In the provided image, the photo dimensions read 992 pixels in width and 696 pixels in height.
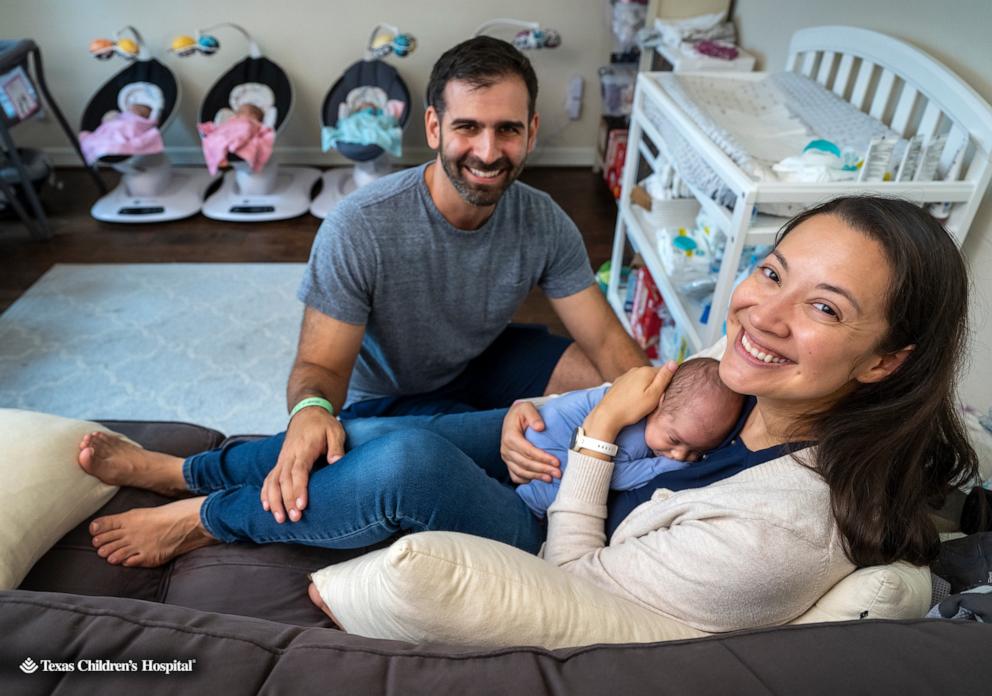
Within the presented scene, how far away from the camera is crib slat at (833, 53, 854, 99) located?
2.03m

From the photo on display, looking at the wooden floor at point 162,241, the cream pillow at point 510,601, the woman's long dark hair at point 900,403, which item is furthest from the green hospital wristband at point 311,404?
the wooden floor at point 162,241

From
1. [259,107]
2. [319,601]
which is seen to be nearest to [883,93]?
[319,601]

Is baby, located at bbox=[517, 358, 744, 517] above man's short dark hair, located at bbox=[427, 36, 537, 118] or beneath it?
beneath

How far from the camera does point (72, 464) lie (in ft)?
3.93

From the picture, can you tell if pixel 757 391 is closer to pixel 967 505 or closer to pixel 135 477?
pixel 967 505

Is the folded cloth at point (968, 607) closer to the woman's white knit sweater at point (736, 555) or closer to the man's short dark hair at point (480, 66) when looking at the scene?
the woman's white knit sweater at point (736, 555)

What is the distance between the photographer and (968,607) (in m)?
0.79

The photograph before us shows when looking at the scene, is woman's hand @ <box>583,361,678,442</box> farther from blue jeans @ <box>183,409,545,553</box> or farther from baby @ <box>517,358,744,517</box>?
blue jeans @ <box>183,409,545,553</box>

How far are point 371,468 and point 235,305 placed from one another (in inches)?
77.2

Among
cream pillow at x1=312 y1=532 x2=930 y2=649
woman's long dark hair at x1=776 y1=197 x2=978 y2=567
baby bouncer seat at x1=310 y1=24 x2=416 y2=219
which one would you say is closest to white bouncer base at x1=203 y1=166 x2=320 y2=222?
baby bouncer seat at x1=310 y1=24 x2=416 y2=219

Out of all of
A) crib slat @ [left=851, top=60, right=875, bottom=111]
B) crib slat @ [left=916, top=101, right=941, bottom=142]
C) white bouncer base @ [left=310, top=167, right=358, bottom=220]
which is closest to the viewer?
crib slat @ [left=916, top=101, right=941, bottom=142]

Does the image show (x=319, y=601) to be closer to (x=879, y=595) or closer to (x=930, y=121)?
(x=879, y=595)

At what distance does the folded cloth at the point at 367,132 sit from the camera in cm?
319

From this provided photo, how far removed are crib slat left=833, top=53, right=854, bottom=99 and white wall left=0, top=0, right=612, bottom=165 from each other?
1.90 meters
